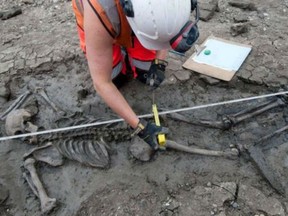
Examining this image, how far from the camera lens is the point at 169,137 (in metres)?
2.61

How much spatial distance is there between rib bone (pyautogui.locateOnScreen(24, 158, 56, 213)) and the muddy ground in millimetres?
66

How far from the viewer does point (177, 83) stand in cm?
303

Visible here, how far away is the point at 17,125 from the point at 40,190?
605 mm

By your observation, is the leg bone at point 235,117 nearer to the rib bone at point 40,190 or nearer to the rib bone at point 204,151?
the rib bone at point 204,151

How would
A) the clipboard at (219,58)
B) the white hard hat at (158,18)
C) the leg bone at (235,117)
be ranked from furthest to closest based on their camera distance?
the clipboard at (219,58) < the leg bone at (235,117) < the white hard hat at (158,18)

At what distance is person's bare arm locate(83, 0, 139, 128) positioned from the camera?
191 centimetres

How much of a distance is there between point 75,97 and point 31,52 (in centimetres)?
85

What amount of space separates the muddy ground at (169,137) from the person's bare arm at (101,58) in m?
0.48

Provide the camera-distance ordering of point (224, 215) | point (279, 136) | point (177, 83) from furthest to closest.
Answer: point (177, 83) < point (279, 136) < point (224, 215)

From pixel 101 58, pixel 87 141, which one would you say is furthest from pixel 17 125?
pixel 101 58

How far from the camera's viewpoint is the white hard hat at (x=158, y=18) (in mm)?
1689

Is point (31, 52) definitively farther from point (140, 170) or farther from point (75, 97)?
point (140, 170)

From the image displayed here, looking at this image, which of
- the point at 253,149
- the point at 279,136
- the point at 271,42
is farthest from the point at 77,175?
the point at 271,42

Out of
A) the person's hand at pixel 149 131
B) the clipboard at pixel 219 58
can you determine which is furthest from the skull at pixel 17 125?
the clipboard at pixel 219 58
